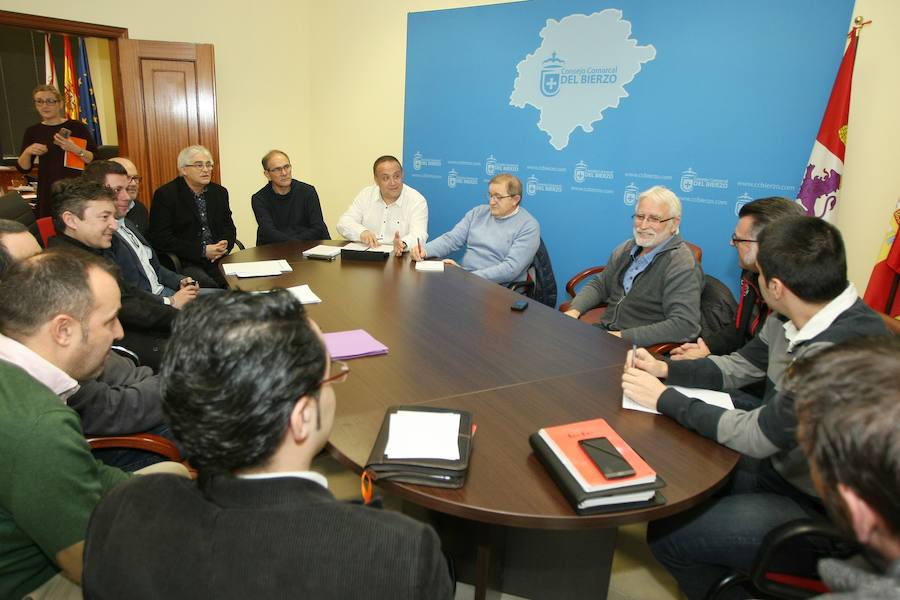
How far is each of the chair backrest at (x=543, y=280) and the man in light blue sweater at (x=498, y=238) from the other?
0.07 metres

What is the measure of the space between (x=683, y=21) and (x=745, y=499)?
314 centimetres

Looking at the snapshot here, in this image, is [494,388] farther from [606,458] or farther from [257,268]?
[257,268]

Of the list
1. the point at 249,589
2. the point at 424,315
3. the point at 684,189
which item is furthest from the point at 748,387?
the point at 249,589

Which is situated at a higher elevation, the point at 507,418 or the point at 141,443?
the point at 507,418

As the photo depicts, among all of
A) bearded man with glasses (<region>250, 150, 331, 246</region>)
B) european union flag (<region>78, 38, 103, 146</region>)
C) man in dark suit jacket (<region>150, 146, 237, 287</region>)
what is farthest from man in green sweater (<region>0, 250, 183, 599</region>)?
european union flag (<region>78, 38, 103, 146</region>)

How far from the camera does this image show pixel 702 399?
171cm

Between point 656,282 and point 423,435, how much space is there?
1.74 metres

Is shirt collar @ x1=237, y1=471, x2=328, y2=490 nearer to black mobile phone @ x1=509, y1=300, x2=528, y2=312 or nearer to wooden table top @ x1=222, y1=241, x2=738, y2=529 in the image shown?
wooden table top @ x1=222, y1=241, x2=738, y2=529

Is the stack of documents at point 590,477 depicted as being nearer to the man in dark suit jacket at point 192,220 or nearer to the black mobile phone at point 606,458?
the black mobile phone at point 606,458

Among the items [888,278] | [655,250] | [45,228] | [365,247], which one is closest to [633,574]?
[655,250]

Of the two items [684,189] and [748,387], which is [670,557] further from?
[684,189]

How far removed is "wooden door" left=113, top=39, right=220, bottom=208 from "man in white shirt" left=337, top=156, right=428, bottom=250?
2311mm

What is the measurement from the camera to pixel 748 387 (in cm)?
216

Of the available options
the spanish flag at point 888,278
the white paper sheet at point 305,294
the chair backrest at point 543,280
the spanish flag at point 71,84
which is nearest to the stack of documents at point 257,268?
the white paper sheet at point 305,294
